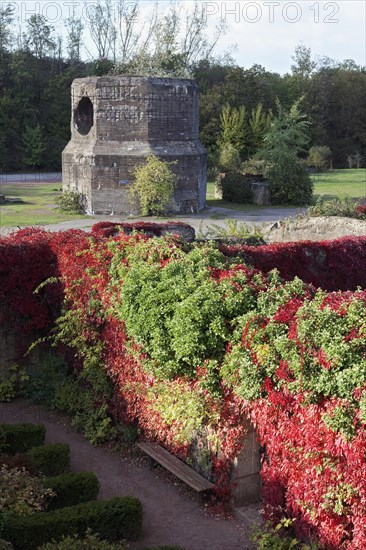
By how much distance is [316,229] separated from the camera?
17.5 m

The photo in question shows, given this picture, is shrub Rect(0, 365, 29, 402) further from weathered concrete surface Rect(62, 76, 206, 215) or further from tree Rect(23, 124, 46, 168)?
tree Rect(23, 124, 46, 168)

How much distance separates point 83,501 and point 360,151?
189 feet

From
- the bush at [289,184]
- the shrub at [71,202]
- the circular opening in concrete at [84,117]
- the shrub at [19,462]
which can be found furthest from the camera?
the bush at [289,184]

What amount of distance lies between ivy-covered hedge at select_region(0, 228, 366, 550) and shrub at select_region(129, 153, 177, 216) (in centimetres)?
1689

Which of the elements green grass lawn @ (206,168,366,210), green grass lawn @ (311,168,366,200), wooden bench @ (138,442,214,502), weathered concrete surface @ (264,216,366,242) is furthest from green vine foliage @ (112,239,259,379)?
green grass lawn @ (311,168,366,200)

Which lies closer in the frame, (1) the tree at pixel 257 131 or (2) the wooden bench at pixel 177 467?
(2) the wooden bench at pixel 177 467

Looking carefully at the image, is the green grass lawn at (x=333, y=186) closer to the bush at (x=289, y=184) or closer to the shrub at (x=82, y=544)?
the bush at (x=289, y=184)

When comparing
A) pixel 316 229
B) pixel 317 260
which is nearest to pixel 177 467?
pixel 317 260

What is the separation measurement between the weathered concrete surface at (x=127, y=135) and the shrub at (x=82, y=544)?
75.3 ft

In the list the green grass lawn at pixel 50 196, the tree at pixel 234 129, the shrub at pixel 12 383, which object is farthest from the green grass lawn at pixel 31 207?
the shrub at pixel 12 383

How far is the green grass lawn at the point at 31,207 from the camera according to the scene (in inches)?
1110

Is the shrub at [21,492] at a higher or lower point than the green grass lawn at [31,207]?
lower

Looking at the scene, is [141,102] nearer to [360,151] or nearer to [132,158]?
[132,158]

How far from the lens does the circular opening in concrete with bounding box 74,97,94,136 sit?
3109 centimetres
